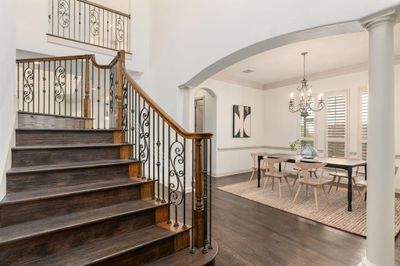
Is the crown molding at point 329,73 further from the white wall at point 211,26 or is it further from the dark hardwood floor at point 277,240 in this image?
the dark hardwood floor at point 277,240

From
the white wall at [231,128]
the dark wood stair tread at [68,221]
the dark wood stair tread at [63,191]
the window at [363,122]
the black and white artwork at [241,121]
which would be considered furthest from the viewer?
the black and white artwork at [241,121]

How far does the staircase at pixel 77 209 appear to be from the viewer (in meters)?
1.67

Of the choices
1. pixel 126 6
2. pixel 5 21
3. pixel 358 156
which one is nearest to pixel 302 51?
pixel 358 156

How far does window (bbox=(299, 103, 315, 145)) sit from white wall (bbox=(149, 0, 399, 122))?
4.05 metres

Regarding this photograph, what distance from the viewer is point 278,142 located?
738 cm

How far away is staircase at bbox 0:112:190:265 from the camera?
1.67 meters

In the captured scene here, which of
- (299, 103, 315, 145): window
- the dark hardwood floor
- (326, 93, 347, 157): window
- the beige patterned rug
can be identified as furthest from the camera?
(299, 103, 315, 145): window

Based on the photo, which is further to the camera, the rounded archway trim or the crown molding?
the crown molding

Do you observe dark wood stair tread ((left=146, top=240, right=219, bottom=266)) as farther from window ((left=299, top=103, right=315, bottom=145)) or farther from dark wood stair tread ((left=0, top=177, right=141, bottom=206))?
window ((left=299, top=103, right=315, bottom=145))

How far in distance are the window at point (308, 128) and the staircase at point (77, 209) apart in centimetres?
557

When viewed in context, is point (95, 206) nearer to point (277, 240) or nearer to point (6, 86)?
point (6, 86)

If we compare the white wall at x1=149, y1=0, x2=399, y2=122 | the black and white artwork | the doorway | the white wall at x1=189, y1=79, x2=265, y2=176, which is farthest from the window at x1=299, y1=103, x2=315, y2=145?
the white wall at x1=149, y1=0, x2=399, y2=122

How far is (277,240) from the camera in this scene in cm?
279

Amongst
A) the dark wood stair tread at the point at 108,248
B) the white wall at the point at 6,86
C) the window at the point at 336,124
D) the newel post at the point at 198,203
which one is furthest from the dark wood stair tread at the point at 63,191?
the window at the point at 336,124
